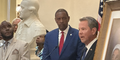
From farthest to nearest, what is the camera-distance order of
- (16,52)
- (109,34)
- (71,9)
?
(71,9) → (16,52) → (109,34)

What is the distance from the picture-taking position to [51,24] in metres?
5.64

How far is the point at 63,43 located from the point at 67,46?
0.07 meters

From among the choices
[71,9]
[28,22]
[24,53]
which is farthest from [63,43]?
[71,9]

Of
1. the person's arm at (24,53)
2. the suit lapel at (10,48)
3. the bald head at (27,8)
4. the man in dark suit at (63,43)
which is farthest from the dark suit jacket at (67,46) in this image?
the bald head at (27,8)

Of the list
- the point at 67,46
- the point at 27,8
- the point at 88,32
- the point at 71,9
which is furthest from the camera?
the point at 71,9

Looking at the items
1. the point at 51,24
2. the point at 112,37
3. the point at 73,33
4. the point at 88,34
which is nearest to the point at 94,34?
the point at 88,34

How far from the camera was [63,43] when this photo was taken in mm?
2248

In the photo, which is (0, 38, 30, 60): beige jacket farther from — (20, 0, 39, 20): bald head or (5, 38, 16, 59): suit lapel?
(20, 0, 39, 20): bald head

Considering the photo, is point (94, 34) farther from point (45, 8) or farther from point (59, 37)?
point (45, 8)

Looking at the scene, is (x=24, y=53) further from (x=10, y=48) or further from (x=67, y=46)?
(x=67, y=46)

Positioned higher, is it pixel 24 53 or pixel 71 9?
pixel 71 9

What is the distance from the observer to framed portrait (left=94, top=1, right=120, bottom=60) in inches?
41.5

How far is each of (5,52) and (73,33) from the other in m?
1.09

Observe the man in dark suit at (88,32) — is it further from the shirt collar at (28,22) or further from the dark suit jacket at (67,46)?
the shirt collar at (28,22)
